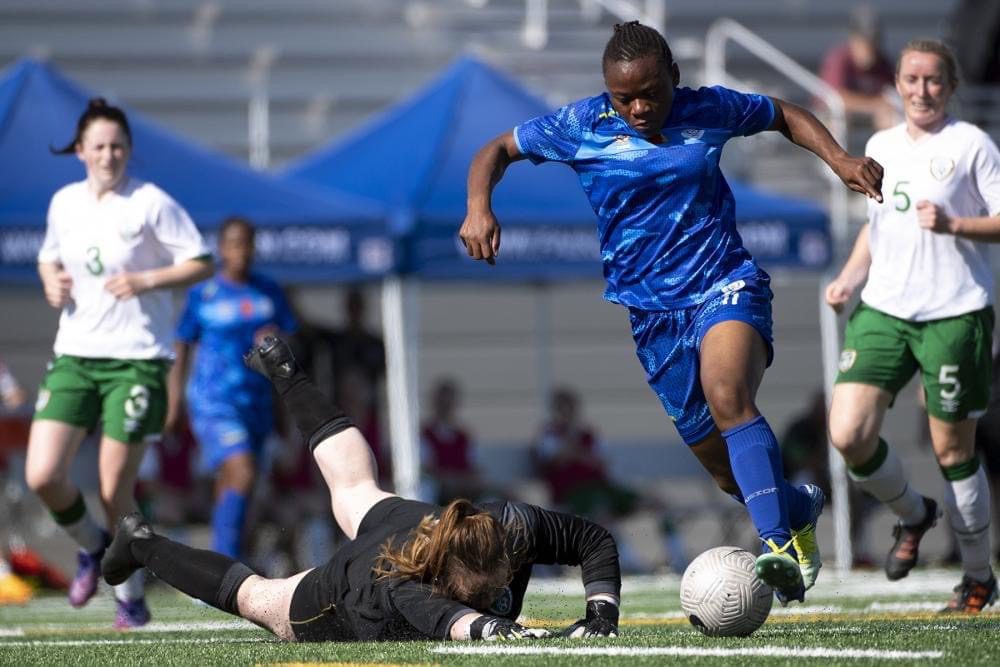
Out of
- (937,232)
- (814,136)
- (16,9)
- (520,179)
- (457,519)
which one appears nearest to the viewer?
(457,519)

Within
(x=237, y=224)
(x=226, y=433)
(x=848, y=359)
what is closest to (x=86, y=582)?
(x=226, y=433)

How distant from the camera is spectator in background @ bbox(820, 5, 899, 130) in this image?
16.2m

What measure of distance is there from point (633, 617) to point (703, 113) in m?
2.78

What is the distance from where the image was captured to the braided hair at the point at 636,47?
20.5 ft

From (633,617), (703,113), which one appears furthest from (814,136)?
(633,617)

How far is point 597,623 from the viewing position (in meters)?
5.96

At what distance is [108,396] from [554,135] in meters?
2.80

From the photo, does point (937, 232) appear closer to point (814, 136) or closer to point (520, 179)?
point (814, 136)

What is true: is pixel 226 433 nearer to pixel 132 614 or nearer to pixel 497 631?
pixel 132 614

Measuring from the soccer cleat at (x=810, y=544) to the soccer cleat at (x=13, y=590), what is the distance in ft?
22.3

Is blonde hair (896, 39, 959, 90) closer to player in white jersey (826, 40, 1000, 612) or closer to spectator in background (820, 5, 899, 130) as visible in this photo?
player in white jersey (826, 40, 1000, 612)

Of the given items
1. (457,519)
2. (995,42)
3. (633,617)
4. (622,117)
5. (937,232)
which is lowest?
(633,617)

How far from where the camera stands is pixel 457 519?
5.79 meters

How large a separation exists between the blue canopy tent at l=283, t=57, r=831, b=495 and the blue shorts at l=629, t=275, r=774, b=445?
234 inches
